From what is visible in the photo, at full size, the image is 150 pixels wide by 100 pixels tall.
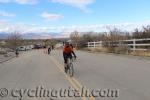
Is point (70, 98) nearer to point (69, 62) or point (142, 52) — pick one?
point (69, 62)

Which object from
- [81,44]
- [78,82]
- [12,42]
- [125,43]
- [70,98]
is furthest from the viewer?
[12,42]

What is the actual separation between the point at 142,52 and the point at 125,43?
614 centimetres

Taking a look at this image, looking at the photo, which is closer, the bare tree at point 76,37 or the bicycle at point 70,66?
the bicycle at point 70,66

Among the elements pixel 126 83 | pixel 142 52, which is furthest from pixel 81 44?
pixel 126 83

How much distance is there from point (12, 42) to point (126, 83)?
326 feet

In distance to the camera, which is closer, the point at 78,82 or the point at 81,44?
the point at 78,82

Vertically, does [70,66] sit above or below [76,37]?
above

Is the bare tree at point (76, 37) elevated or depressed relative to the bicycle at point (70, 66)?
depressed

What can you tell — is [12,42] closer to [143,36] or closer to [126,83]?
[143,36]

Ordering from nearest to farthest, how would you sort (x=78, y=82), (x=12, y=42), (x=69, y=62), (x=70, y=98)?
(x=70, y=98) < (x=78, y=82) < (x=69, y=62) < (x=12, y=42)

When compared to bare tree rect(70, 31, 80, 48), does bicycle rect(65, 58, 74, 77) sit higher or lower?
higher

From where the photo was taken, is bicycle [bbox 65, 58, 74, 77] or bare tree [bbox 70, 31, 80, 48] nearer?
bicycle [bbox 65, 58, 74, 77]

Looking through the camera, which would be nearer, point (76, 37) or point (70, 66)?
point (70, 66)

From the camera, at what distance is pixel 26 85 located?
1495 cm
